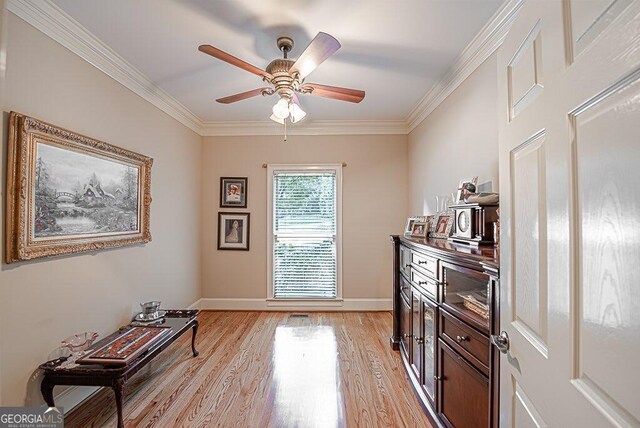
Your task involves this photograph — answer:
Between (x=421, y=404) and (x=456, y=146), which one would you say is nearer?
(x=421, y=404)

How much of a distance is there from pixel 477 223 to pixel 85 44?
9.74 ft

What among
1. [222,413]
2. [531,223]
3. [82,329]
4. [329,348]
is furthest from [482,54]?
[82,329]

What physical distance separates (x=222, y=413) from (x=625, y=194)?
238 centimetres

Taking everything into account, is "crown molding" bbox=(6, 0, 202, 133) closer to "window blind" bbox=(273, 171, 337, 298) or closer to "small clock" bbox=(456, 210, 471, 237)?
"window blind" bbox=(273, 171, 337, 298)

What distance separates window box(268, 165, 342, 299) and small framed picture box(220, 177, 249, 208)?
1.33 feet

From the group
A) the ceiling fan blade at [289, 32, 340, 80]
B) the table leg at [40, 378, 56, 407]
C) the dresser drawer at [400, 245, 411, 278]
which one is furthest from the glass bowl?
the dresser drawer at [400, 245, 411, 278]

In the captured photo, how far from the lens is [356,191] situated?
404cm

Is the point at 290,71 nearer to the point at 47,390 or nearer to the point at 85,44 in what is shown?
the point at 85,44

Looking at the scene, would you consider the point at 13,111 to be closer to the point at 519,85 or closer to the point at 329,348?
the point at 519,85

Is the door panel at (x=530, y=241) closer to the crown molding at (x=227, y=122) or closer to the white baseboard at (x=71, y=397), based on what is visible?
the crown molding at (x=227, y=122)

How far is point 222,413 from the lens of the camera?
1972mm

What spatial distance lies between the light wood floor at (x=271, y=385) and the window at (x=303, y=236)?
0.77m

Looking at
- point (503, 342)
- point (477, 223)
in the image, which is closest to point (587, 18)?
point (503, 342)

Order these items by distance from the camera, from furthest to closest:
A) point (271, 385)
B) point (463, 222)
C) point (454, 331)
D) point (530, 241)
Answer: point (271, 385)
point (463, 222)
point (454, 331)
point (530, 241)
